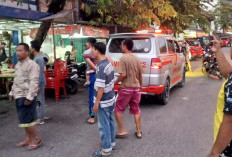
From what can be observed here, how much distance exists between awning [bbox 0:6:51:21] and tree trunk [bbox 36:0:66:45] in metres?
0.34

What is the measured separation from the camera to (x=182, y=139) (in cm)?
430

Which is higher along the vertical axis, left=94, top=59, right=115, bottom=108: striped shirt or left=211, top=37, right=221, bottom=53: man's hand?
left=211, top=37, right=221, bottom=53: man's hand

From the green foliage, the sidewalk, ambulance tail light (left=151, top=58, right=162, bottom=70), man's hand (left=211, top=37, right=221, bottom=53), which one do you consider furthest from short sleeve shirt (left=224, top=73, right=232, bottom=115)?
the green foliage

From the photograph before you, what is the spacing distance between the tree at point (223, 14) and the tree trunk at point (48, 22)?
144 feet

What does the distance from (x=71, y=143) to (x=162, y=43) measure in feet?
12.4

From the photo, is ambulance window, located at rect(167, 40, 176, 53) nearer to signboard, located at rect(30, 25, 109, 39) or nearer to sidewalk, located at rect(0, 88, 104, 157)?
sidewalk, located at rect(0, 88, 104, 157)

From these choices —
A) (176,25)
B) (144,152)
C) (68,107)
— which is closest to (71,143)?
(144,152)

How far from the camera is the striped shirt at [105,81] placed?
11.3 ft

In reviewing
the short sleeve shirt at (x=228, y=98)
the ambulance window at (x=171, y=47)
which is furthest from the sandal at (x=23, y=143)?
the ambulance window at (x=171, y=47)

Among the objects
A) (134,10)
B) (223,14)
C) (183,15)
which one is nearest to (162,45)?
(134,10)

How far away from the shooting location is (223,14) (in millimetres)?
46344

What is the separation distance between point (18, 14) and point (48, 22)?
974 millimetres

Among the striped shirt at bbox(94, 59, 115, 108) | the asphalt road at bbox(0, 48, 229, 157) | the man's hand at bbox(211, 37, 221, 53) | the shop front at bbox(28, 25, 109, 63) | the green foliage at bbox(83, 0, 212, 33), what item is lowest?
the asphalt road at bbox(0, 48, 229, 157)

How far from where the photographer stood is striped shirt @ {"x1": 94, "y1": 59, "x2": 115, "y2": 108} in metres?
3.44
